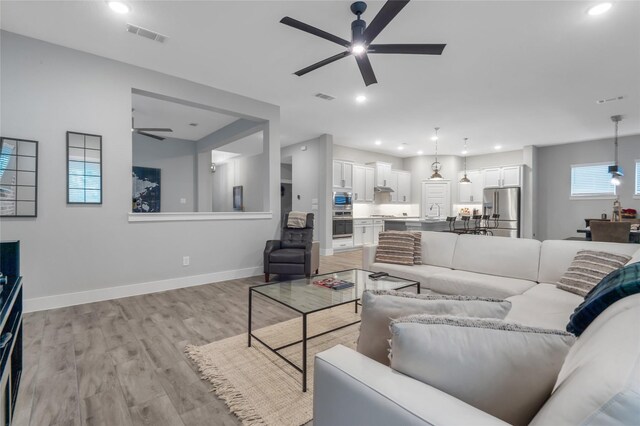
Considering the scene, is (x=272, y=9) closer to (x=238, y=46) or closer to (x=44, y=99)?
(x=238, y=46)

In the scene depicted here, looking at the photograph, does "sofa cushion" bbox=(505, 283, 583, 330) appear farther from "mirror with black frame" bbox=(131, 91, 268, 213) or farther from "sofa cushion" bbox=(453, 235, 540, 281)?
"mirror with black frame" bbox=(131, 91, 268, 213)

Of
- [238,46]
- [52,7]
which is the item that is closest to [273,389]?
[238,46]

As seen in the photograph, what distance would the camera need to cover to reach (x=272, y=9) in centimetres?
266

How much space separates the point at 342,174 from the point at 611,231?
5.22 m

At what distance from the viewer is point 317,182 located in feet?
23.4

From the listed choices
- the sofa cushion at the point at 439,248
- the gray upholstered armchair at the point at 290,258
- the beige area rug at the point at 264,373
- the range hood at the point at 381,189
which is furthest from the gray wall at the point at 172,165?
the sofa cushion at the point at 439,248

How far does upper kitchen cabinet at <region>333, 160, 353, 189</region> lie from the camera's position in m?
7.55

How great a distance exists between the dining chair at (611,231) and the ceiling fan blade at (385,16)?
385 cm

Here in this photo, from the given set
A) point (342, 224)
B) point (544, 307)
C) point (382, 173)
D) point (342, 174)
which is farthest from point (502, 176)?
point (544, 307)

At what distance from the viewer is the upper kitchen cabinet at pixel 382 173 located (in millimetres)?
8594

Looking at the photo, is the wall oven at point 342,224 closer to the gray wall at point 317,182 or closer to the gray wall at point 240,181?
the gray wall at point 317,182

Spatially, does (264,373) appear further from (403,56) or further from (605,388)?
(403,56)

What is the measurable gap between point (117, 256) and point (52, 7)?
2.54m

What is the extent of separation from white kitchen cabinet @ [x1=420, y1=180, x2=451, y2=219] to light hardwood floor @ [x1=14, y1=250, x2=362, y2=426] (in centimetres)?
743
